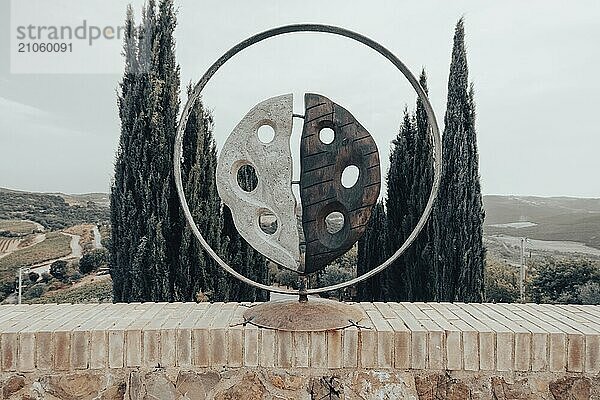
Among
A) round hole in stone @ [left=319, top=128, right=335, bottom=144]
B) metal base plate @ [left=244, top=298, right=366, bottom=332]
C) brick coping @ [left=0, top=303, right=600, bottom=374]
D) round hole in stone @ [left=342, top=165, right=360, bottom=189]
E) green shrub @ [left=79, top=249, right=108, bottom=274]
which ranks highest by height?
round hole in stone @ [left=319, top=128, right=335, bottom=144]

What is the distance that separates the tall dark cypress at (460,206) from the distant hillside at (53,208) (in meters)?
3.69

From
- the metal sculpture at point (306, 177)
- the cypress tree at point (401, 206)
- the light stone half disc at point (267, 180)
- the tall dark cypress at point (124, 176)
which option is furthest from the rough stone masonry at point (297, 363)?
the cypress tree at point (401, 206)

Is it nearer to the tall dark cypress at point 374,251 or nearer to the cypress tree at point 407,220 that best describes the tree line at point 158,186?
the tall dark cypress at point 374,251

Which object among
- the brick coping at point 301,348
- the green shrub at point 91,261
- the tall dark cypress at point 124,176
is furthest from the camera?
the green shrub at point 91,261

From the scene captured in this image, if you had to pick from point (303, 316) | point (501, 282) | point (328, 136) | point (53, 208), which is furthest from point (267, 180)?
point (501, 282)

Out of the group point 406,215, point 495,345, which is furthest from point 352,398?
point 406,215

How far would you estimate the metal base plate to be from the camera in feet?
7.43

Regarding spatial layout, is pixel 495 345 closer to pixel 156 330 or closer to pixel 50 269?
pixel 156 330

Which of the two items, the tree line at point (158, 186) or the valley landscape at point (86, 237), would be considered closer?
the tree line at point (158, 186)

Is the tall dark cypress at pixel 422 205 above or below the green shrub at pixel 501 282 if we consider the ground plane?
above

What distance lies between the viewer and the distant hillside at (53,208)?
597 cm

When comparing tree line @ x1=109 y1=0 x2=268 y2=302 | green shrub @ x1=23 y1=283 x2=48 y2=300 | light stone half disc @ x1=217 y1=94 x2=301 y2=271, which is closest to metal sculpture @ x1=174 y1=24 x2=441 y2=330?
light stone half disc @ x1=217 y1=94 x2=301 y2=271

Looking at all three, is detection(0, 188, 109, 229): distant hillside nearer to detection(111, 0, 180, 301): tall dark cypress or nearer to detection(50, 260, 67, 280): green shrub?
detection(50, 260, 67, 280): green shrub

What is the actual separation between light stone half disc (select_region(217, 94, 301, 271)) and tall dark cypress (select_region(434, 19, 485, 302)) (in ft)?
11.1
